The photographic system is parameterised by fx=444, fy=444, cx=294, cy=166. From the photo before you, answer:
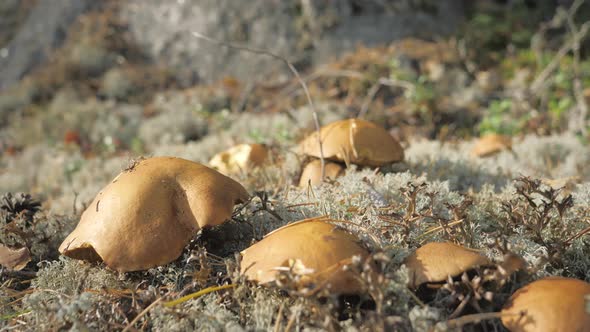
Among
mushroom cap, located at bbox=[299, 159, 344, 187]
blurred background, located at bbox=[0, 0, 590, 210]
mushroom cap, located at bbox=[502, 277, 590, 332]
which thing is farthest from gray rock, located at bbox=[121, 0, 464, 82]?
mushroom cap, located at bbox=[502, 277, 590, 332]

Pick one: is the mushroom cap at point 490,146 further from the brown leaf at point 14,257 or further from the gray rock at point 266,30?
the gray rock at point 266,30

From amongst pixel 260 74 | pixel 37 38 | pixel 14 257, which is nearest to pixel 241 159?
pixel 14 257

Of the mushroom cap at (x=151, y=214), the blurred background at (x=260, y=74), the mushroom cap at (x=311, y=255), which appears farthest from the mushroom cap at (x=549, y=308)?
the blurred background at (x=260, y=74)

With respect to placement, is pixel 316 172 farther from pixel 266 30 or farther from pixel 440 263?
pixel 266 30

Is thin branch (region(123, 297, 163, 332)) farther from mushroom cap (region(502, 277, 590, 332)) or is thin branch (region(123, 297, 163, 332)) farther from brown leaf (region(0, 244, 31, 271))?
mushroom cap (region(502, 277, 590, 332))

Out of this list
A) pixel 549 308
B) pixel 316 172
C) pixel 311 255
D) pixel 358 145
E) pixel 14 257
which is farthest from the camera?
pixel 316 172

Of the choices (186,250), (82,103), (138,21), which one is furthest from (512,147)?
(138,21)
